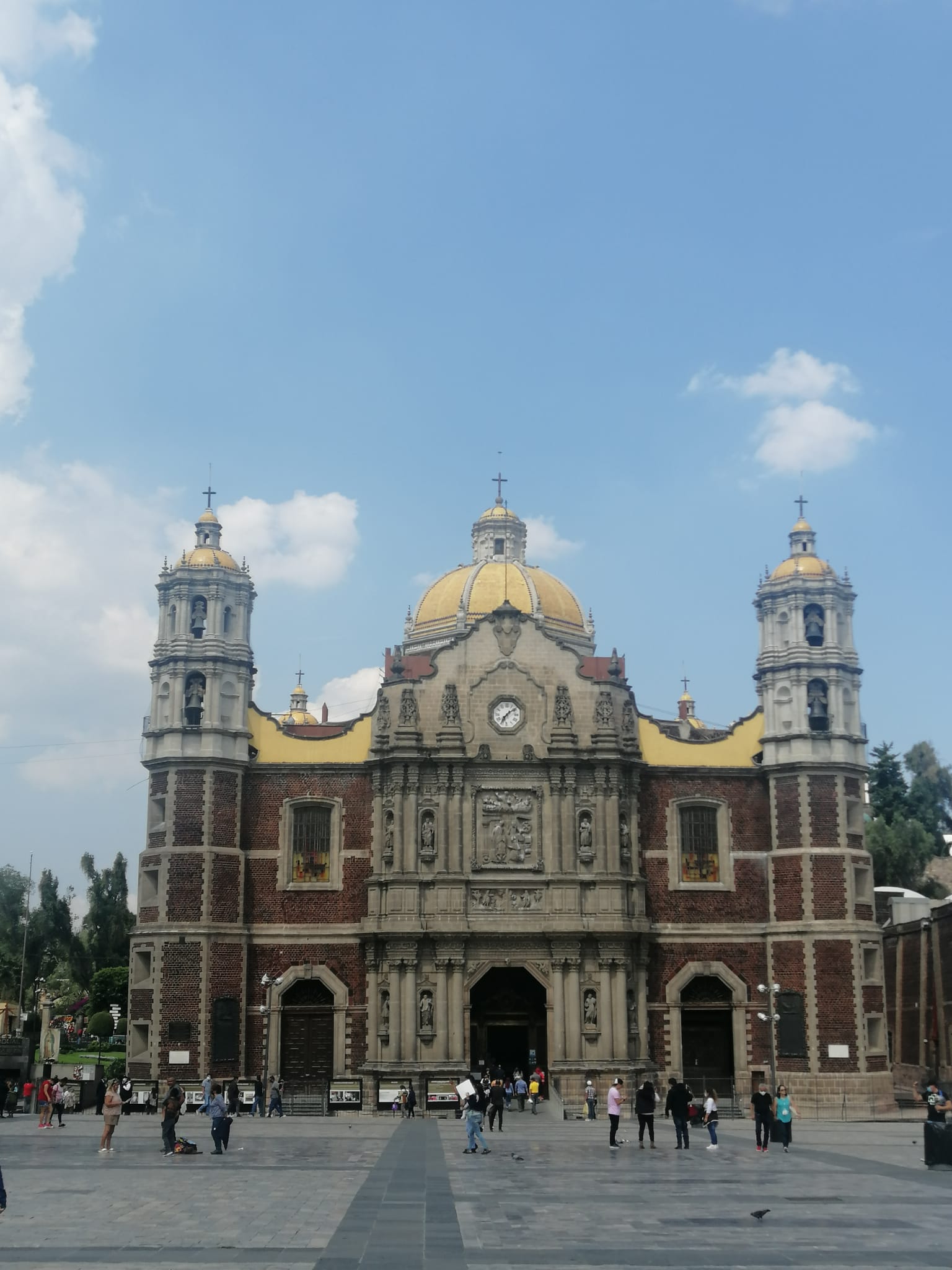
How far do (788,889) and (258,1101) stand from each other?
1862cm

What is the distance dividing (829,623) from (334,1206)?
34.4m

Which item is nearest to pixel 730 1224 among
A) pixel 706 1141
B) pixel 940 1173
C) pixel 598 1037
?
pixel 940 1173

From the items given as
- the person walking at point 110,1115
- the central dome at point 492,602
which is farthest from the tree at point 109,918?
the person walking at point 110,1115

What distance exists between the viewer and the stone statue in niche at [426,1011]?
153 ft

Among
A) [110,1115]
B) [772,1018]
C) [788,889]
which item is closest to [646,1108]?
[110,1115]

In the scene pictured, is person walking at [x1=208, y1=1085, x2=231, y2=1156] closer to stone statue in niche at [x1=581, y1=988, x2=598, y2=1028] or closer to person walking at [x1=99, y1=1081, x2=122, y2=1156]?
person walking at [x1=99, y1=1081, x2=122, y2=1156]

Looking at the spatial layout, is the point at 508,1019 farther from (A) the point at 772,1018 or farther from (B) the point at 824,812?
(B) the point at 824,812

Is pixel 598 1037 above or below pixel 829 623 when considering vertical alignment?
below

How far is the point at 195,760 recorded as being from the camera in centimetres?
4894

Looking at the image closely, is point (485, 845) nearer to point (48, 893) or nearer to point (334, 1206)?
point (334, 1206)

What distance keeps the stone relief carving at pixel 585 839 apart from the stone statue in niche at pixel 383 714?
727 centimetres

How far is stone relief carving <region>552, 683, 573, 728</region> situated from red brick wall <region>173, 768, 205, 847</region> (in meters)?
12.1

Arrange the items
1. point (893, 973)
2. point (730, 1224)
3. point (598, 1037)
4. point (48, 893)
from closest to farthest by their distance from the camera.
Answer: point (730, 1224) → point (598, 1037) → point (893, 973) → point (48, 893)

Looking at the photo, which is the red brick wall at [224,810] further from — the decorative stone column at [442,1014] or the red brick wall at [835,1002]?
the red brick wall at [835,1002]
